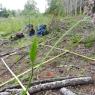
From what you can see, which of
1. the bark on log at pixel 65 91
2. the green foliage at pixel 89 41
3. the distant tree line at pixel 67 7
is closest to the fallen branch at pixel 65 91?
the bark on log at pixel 65 91

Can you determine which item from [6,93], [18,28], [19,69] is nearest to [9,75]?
[19,69]

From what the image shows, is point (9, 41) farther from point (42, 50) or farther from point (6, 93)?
point (6, 93)

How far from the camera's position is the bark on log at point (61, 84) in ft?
8.01

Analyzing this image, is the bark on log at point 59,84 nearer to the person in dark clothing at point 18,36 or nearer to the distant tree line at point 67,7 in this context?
the person in dark clothing at point 18,36

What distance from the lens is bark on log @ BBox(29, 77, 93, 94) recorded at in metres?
2.44

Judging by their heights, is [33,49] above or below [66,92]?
above

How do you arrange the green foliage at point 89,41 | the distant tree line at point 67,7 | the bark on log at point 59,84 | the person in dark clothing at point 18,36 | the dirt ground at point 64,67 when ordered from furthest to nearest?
1. the distant tree line at point 67,7
2. the person in dark clothing at point 18,36
3. the green foliage at point 89,41
4. the dirt ground at point 64,67
5. the bark on log at point 59,84

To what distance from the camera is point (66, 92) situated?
7.72 feet

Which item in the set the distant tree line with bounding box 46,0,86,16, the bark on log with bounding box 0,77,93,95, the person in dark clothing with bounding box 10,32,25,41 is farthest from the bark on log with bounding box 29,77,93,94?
the distant tree line with bounding box 46,0,86,16

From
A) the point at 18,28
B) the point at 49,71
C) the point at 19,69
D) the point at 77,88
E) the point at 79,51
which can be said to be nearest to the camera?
the point at 77,88

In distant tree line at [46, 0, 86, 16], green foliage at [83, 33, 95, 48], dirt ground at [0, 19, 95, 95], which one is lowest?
dirt ground at [0, 19, 95, 95]

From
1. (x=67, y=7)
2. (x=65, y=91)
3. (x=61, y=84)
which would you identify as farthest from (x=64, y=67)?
(x=67, y=7)

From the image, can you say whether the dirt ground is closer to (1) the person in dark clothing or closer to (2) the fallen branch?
(2) the fallen branch

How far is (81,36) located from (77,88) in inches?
84.6
